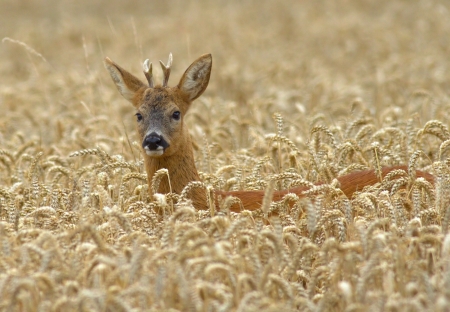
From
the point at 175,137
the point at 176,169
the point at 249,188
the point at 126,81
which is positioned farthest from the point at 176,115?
the point at 249,188

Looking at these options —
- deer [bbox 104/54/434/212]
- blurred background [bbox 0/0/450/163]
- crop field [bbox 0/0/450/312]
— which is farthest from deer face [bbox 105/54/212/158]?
blurred background [bbox 0/0/450/163]

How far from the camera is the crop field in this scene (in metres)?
4.21

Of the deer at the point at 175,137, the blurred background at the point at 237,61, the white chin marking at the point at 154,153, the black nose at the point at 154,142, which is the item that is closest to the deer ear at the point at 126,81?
the deer at the point at 175,137

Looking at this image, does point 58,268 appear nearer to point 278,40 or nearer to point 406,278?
point 406,278

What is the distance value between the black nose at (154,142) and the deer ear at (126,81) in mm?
727

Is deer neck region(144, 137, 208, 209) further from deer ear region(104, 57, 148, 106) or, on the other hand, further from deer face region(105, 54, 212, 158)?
deer ear region(104, 57, 148, 106)

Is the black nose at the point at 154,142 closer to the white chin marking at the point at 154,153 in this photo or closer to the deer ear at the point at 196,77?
the white chin marking at the point at 154,153

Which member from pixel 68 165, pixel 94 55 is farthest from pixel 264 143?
pixel 94 55

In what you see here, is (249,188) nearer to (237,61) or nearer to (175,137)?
(175,137)

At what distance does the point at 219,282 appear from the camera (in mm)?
4566

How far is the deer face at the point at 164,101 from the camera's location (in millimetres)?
6832

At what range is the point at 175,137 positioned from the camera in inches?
272

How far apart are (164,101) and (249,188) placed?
1.12 metres

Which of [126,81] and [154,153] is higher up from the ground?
[126,81]
